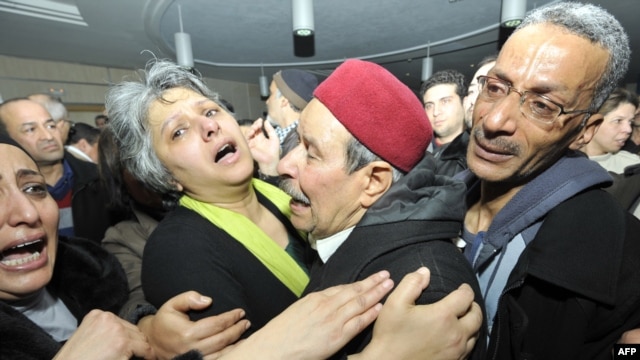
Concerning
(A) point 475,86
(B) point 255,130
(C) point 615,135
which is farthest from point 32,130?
(C) point 615,135

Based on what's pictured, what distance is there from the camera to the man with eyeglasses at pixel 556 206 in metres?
0.90

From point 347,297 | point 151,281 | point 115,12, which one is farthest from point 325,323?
point 115,12

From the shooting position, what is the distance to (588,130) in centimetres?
105

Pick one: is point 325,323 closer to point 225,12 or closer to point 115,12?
point 225,12

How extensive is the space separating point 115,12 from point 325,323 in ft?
20.6

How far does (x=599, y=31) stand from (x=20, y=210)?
1.86 meters

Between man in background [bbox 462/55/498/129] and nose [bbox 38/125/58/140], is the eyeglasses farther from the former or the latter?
nose [bbox 38/125/58/140]

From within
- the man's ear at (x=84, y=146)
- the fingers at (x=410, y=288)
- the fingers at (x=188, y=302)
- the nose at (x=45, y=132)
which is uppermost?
the fingers at (x=410, y=288)

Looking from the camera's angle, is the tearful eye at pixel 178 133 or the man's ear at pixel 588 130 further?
the tearful eye at pixel 178 133

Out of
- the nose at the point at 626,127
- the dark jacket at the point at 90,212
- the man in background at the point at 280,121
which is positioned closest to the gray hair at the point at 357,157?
the man in background at the point at 280,121

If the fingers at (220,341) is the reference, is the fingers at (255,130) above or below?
above

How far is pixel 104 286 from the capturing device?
1323 millimetres

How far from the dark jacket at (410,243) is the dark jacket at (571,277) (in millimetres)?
132

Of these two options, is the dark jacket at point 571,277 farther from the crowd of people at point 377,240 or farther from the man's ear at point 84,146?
the man's ear at point 84,146
